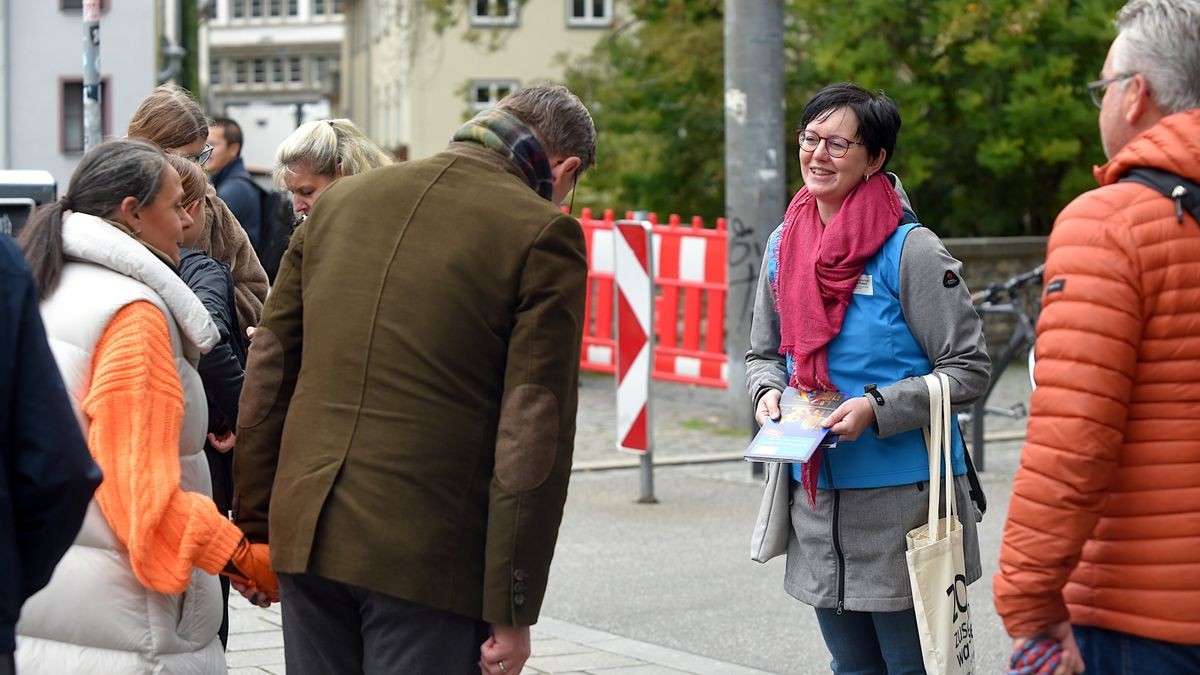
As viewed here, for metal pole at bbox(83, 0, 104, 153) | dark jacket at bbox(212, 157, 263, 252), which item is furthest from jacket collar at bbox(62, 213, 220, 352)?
metal pole at bbox(83, 0, 104, 153)

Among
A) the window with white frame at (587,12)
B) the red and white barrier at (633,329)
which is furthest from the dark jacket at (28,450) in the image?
the window with white frame at (587,12)

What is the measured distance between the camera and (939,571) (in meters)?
3.96

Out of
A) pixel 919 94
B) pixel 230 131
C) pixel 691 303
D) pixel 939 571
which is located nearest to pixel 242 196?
pixel 230 131

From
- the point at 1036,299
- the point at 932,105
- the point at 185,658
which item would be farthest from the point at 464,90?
the point at 185,658

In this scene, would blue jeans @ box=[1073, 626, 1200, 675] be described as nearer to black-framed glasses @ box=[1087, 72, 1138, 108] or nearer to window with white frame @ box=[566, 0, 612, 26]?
black-framed glasses @ box=[1087, 72, 1138, 108]

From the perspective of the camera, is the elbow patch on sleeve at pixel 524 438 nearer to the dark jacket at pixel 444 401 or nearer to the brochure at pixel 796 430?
the dark jacket at pixel 444 401

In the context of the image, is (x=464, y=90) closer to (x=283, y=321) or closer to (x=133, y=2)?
(x=133, y=2)

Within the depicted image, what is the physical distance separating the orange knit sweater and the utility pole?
885 centimetres

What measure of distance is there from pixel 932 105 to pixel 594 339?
596 centimetres

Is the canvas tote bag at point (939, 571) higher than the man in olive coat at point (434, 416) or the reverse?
the reverse

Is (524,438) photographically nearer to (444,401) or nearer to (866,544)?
(444,401)

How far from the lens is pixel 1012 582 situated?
2.76m

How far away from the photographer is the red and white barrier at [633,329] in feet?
31.4

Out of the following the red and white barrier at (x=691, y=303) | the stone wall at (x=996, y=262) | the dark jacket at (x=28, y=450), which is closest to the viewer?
the dark jacket at (x=28, y=450)
